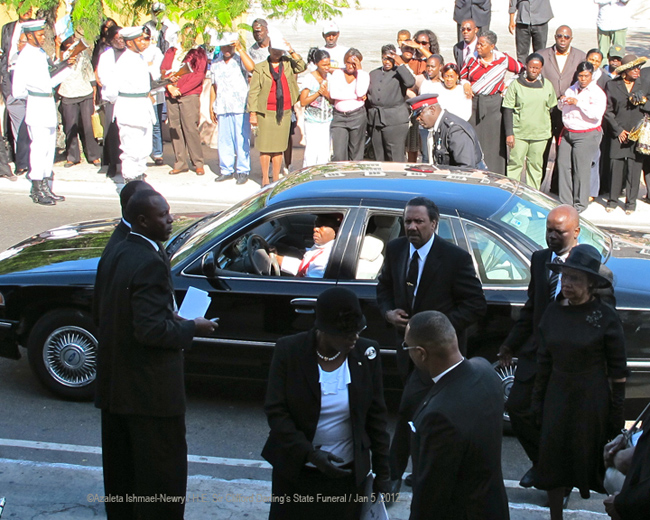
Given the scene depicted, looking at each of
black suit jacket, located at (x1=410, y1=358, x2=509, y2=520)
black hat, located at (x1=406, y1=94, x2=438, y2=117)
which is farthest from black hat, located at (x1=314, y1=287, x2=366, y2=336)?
black hat, located at (x1=406, y1=94, x2=438, y2=117)

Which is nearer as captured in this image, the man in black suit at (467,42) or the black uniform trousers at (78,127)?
the man in black suit at (467,42)

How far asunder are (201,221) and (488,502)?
13.8 feet

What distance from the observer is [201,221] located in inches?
273

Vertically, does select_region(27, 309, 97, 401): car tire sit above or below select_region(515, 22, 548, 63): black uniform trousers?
below

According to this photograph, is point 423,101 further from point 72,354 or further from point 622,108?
point 72,354

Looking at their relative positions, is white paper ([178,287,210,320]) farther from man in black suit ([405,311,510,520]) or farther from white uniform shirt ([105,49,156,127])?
white uniform shirt ([105,49,156,127])

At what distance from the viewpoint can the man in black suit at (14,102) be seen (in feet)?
42.7

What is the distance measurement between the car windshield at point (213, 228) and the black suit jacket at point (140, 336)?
192 cm

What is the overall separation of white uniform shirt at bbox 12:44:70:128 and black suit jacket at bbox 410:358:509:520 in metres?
9.46

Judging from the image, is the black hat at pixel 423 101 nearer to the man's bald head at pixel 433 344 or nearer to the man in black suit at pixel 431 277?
the man in black suit at pixel 431 277

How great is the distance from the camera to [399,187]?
607 cm

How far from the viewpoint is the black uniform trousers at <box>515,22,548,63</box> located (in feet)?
51.0

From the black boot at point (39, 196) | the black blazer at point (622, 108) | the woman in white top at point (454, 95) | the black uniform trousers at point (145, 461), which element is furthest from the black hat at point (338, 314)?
the black boot at point (39, 196)

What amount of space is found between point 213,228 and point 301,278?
882mm
